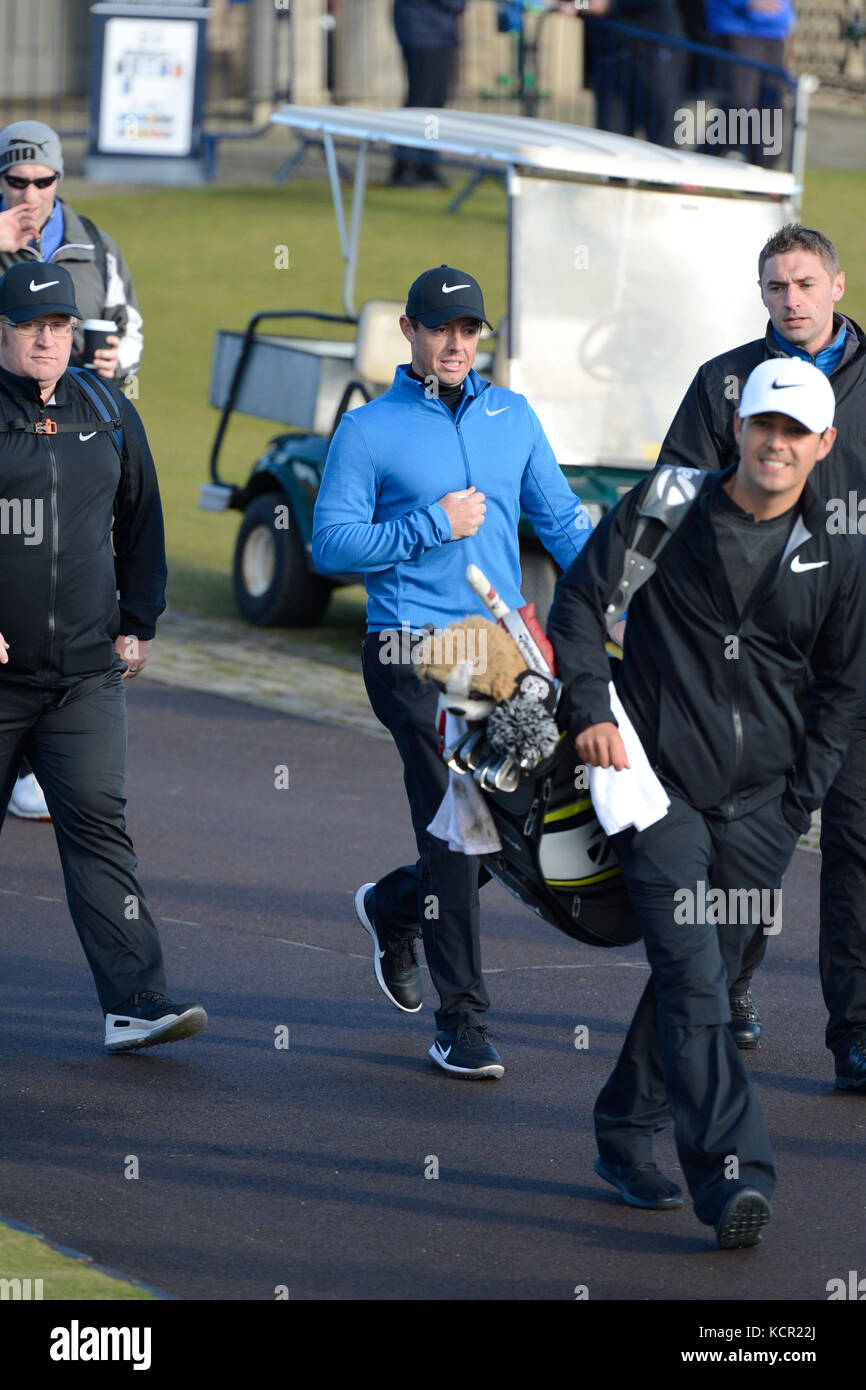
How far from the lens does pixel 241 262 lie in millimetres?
22484

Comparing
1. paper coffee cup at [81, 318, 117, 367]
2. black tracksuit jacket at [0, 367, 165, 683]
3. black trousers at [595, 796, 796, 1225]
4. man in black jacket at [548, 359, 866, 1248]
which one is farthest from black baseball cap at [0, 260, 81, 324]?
black trousers at [595, 796, 796, 1225]

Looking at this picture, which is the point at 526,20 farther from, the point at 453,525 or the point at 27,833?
the point at 453,525

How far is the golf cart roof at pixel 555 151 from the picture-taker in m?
11.9

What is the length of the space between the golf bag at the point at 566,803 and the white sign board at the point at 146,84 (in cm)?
1802

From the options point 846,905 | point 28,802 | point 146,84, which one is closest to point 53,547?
point 846,905

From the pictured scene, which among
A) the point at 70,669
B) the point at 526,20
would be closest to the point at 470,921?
the point at 70,669

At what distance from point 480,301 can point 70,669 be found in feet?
5.08

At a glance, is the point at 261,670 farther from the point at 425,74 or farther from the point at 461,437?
the point at 425,74

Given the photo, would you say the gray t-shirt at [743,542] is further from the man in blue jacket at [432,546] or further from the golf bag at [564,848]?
the man in blue jacket at [432,546]

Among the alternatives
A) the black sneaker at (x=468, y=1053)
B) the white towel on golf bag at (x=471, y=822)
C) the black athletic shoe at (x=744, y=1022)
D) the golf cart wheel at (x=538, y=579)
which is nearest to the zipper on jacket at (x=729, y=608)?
the white towel on golf bag at (x=471, y=822)

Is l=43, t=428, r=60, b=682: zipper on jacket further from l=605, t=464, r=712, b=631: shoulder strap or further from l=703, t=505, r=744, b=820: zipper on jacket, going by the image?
l=703, t=505, r=744, b=820: zipper on jacket

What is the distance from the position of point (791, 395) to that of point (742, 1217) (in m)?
1.80

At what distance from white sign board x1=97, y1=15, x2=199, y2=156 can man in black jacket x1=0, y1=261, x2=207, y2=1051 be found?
16635mm

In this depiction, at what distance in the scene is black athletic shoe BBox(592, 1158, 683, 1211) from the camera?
5285 mm
